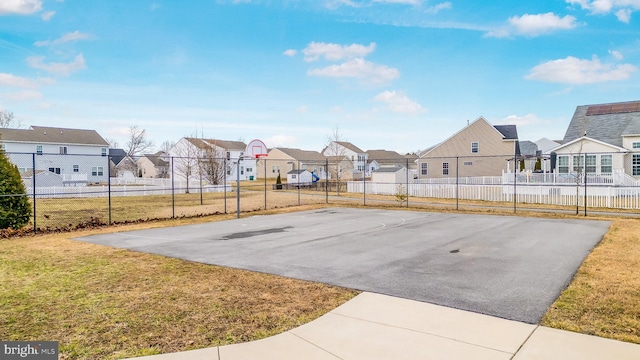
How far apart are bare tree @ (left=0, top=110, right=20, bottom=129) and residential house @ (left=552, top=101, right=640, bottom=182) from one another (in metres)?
60.8

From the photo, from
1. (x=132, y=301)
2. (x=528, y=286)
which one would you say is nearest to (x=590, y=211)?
(x=528, y=286)

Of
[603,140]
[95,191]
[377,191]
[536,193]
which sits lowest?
[377,191]

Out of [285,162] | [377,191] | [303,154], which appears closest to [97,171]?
[285,162]

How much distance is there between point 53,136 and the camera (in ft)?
152

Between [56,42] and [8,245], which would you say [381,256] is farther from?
[56,42]

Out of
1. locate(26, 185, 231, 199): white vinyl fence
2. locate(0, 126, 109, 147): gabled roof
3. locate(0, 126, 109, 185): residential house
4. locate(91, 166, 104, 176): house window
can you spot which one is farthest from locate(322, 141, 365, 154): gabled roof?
locate(0, 126, 109, 147): gabled roof

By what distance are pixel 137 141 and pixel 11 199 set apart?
58.5 metres

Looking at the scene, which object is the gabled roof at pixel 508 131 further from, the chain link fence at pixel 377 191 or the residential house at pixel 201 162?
the residential house at pixel 201 162

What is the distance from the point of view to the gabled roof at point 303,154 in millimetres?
67500

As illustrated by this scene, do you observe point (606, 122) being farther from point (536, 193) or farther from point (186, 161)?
point (186, 161)

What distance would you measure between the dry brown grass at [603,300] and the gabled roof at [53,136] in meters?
51.5

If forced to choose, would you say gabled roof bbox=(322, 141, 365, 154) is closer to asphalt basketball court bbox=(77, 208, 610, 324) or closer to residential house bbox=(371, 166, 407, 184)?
residential house bbox=(371, 166, 407, 184)

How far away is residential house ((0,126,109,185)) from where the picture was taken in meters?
41.9

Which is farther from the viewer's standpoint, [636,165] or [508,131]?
[508,131]
